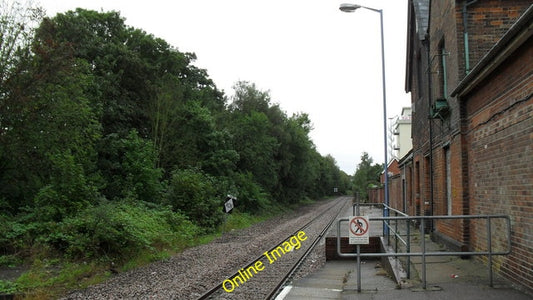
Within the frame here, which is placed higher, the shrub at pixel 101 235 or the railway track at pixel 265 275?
the shrub at pixel 101 235

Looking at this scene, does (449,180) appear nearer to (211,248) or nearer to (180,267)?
(180,267)

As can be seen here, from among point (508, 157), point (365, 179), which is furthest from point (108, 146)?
point (365, 179)

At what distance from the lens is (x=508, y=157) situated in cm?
667

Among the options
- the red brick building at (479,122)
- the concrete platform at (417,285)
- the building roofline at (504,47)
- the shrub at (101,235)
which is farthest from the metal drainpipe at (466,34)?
the shrub at (101,235)

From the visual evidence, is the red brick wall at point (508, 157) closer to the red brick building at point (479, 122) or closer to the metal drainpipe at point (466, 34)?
the red brick building at point (479, 122)

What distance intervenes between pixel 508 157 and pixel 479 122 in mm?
1696

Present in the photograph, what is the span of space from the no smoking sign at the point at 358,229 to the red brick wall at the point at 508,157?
6.97 ft

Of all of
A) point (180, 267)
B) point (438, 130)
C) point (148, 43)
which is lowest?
point (180, 267)

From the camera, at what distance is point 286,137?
43.5 m

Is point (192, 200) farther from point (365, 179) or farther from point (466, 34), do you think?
point (365, 179)

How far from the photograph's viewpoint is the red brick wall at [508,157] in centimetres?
596

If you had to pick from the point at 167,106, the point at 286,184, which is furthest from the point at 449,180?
the point at 286,184

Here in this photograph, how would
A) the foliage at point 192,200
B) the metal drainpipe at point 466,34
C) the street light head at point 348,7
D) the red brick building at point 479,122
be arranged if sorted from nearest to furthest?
the red brick building at point 479,122, the metal drainpipe at point 466,34, the street light head at point 348,7, the foliage at point 192,200

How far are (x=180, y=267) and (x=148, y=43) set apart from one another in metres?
20.0
